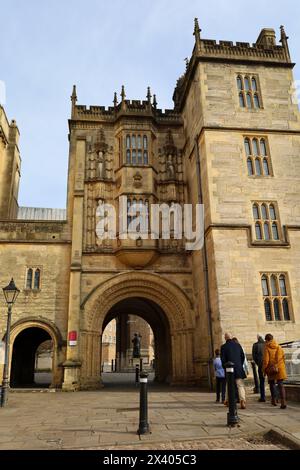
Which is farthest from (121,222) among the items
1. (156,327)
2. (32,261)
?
(156,327)

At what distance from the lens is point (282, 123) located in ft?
62.1

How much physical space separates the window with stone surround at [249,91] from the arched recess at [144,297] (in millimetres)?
9890

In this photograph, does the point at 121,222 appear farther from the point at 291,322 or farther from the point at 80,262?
the point at 291,322

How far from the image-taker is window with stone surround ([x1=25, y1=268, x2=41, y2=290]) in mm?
18734

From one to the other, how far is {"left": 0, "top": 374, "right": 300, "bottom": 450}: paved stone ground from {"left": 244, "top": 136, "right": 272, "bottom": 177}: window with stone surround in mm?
11012

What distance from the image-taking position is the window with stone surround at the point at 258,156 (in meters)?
18.1

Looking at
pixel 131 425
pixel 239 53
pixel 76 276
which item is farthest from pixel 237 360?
pixel 239 53

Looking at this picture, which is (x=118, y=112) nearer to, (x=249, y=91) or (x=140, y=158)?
(x=140, y=158)

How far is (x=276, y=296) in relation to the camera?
1596 cm

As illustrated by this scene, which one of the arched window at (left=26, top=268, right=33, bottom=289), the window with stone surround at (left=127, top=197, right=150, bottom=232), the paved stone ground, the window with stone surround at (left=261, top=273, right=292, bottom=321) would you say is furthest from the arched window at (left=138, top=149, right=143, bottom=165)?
the paved stone ground

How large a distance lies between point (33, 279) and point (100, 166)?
7.08 m

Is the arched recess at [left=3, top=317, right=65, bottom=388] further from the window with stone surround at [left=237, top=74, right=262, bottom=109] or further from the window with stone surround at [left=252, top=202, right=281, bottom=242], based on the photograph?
the window with stone surround at [left=237, top=74, right=262, bottom=109]

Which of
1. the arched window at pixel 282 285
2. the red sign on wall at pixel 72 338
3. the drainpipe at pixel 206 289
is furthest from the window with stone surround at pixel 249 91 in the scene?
the red sign on wall at pixel 72 338

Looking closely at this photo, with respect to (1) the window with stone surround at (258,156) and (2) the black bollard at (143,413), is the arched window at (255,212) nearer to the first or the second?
(1) the window with stone surround at (258,156)
